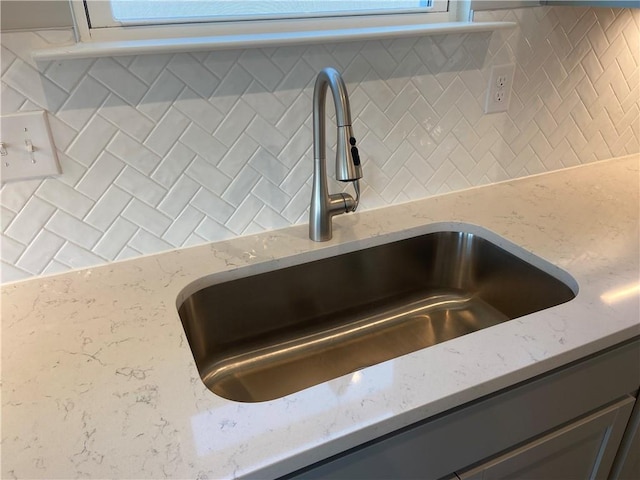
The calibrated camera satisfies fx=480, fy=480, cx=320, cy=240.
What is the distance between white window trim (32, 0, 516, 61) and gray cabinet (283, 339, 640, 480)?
0.72 m

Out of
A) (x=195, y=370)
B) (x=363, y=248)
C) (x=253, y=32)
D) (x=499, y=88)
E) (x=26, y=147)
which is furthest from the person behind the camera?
(x=499, y=88)

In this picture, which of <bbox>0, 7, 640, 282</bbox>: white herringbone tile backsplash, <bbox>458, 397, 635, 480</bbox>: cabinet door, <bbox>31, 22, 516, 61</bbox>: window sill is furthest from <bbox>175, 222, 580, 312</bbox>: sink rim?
<bbox>31, 22, 516, 61</bbox>: window sill

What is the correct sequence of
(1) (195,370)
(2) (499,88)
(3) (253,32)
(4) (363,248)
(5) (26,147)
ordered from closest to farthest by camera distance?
(1) (195,370) → (5) (26,147) → (3) (253,32) → (4) (363,248) → (2) (499,88)

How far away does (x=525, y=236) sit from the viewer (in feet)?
3.51

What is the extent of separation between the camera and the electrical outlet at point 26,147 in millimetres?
845

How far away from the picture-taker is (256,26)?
100cm

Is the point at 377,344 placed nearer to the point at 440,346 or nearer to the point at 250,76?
the point at 440,346

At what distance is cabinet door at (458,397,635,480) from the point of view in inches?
32.7

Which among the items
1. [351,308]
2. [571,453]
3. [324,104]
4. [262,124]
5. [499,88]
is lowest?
[351,308]

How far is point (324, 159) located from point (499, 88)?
0.55m

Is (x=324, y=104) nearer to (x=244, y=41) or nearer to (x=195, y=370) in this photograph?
(x=244, y=41)

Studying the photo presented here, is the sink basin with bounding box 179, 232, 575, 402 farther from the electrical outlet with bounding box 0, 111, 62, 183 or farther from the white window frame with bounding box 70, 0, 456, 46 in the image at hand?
the white window frame with bounding box 70, 0, 456, 46

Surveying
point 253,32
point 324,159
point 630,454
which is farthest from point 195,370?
point 630,454

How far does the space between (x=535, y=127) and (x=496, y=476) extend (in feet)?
3.03
